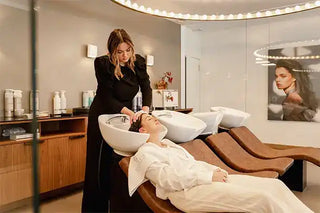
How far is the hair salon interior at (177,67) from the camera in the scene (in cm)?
309

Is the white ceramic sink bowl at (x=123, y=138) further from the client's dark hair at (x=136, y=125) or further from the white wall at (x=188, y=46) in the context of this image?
the white wall at (x=188, y=46)

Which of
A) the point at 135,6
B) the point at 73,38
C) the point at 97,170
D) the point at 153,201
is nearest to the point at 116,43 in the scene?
the point at 97,170

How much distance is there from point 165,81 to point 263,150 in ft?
7.87

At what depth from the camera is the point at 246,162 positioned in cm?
304

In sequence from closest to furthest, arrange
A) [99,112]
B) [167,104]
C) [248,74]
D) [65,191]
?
[99,112], [65,191], [167,104], [248,74]

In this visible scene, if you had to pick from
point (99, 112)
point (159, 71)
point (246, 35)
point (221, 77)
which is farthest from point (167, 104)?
point (99, 112)

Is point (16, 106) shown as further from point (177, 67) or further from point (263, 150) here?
point (177, 67)

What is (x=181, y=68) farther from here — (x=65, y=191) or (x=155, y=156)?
(x=155, y=156)

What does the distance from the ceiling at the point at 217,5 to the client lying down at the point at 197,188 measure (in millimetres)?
2833

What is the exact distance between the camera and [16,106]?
9.51 ft

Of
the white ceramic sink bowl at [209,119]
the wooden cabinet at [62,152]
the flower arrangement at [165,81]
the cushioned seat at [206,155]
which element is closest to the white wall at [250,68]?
the flower arrangement at [165,81]

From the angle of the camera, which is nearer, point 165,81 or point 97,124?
point 97,124

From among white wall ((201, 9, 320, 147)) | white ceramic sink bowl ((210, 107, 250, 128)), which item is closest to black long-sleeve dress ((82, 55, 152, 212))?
white ceramic sink bowl ((210, 107, 250, 128))

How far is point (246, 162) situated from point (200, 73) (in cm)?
349
